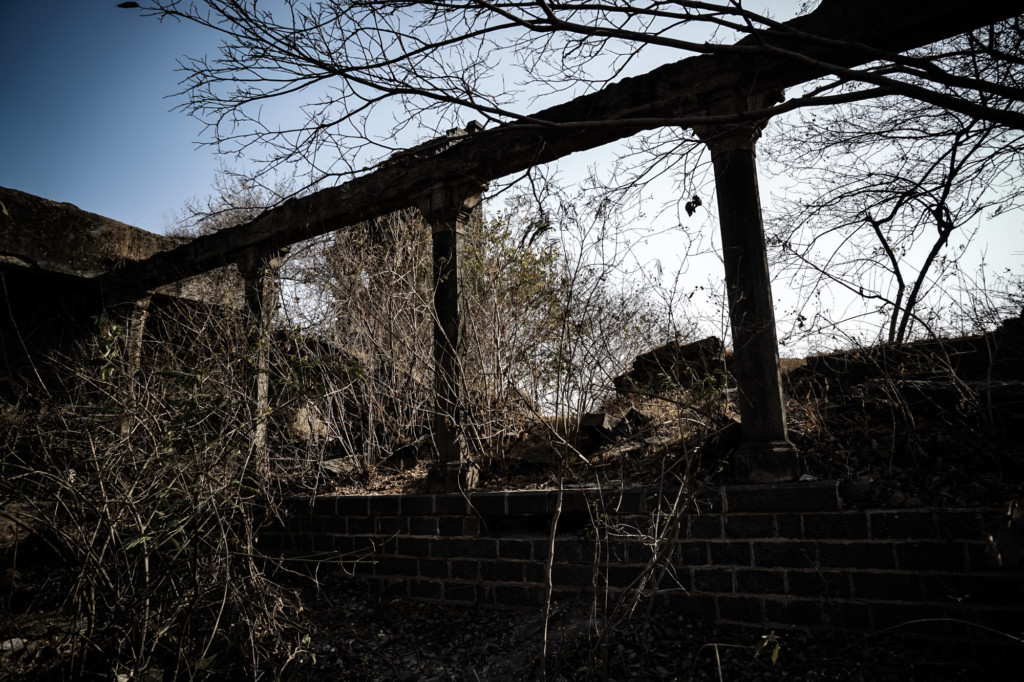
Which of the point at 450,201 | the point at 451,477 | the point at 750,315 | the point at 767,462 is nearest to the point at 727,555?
the point at 767,462

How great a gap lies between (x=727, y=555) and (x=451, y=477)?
7.33 feet

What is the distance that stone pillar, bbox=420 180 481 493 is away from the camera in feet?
16.9

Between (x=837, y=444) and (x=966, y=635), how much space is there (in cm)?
135

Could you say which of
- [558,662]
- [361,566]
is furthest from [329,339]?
[558,662]

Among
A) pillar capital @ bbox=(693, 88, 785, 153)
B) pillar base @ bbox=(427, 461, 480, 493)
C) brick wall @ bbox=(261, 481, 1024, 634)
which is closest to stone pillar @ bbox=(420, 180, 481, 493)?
pillar base @ bbox=(427, 461, 480, 493)

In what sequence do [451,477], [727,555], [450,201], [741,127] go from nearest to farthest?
[727,555], [741,127], [451,477], [450,201]

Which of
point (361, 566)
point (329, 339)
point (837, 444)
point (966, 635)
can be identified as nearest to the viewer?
point (966, 635)

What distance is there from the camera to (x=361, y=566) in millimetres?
5387

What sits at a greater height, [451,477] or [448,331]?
[448,331]

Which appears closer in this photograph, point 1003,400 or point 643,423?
point 1003,400

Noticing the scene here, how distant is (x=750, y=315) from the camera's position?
420cm

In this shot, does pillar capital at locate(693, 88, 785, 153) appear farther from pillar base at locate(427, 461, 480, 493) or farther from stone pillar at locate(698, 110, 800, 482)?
pillar base at locate(427, 461, 480, 493)

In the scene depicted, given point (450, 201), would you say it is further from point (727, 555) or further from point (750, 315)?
point (727, 555)

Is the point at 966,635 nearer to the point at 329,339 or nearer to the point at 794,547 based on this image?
the point at 794,547
